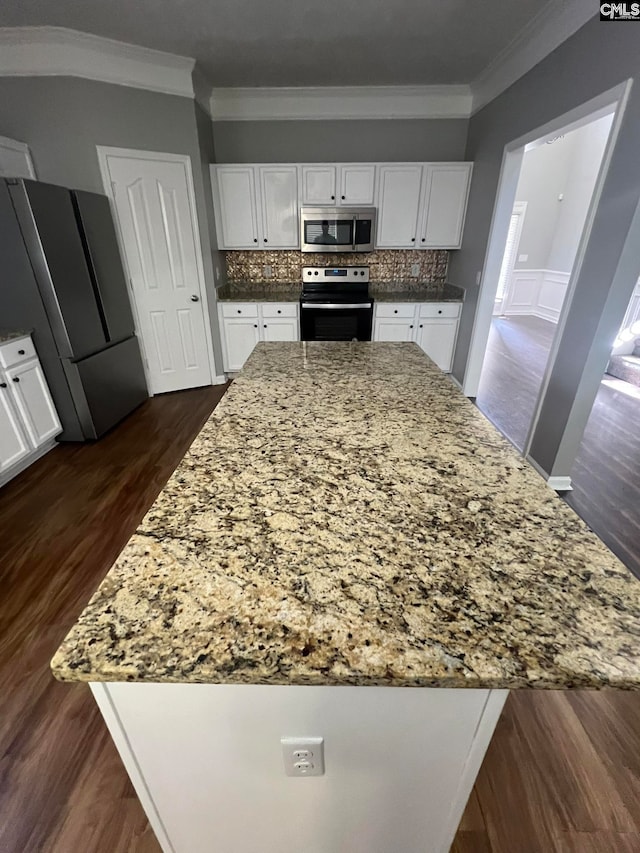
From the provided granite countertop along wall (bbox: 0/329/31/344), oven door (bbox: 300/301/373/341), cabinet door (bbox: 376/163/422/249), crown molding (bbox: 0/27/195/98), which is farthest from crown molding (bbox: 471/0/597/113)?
granite countertop along wall (bbox: 0/329/31/344)

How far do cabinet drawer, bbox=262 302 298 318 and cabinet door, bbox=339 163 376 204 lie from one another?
116 cm

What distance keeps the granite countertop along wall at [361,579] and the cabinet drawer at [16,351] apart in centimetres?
217

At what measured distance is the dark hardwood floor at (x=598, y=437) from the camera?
208 cm

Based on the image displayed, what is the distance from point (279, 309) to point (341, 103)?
6.66 ft

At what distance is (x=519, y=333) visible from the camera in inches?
253

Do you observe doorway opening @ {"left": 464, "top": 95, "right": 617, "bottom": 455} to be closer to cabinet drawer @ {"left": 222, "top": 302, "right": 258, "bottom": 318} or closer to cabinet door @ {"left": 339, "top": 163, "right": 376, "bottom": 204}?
cabinet door @ {"left": 339, "top": 163, "right": 376, "bottom": 204}

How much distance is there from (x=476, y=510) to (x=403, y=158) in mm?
4271

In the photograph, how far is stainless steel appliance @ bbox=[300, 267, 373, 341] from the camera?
3775mm

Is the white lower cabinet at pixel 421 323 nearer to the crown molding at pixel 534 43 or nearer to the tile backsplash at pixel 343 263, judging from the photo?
the tile backsplash at pixel 343 263

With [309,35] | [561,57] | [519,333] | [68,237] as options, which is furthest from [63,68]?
[519,333]

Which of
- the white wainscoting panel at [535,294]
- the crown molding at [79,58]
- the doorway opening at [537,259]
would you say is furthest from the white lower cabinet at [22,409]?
the white wainscoting panel at [535,294]

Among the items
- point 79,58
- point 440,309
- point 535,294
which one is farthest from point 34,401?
point 535,294

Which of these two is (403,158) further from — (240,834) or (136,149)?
(240,834)

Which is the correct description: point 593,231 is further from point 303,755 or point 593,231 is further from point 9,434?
point 9,434
